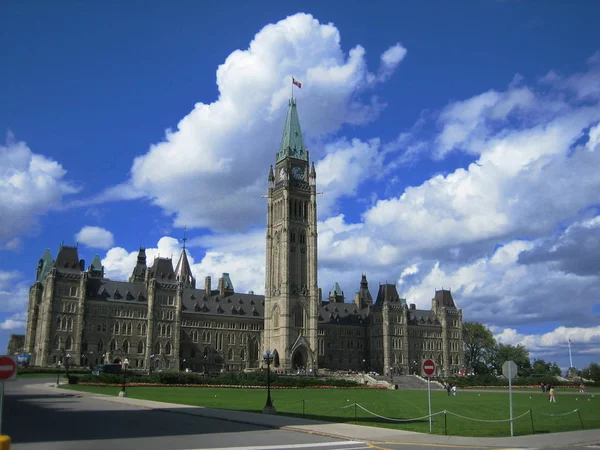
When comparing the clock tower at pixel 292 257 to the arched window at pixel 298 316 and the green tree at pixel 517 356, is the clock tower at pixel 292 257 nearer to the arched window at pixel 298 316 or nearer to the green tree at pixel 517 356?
the arched window at pixel 298 316

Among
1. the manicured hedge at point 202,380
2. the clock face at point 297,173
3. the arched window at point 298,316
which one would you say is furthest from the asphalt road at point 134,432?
the clock face at point 297,173

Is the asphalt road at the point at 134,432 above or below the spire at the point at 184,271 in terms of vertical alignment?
below

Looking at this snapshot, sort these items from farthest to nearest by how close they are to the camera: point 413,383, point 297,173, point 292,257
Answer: point 297,173, point 292,257, point 413,383

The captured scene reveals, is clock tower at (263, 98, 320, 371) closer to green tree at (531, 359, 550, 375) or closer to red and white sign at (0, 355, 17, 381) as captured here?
green tree at (531, 359, 550, 375)

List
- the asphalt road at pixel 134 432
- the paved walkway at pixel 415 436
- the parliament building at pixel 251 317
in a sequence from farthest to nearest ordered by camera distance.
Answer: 1. the parliament building at pixel 251 317
2. the paved walkway at pixel 415 436
3. the asphalt road at pixel 134 432

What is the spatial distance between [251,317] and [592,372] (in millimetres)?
71036

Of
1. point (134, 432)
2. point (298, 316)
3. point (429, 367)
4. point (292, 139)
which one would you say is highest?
point (292, 139)

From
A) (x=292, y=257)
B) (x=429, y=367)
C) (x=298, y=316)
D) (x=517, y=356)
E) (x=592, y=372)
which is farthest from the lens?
(x=517, y=356)

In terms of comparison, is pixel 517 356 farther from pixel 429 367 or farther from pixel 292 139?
pixel 429 367

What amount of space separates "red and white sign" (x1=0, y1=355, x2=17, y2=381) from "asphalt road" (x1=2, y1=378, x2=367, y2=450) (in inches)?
236

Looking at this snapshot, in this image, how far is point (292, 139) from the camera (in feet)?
447

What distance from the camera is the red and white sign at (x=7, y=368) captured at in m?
13.9

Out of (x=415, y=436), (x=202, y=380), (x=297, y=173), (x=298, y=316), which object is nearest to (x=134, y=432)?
(x=415, y=436)

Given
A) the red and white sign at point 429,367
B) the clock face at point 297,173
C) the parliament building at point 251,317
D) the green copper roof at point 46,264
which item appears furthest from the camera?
the clock face at point 297,173
